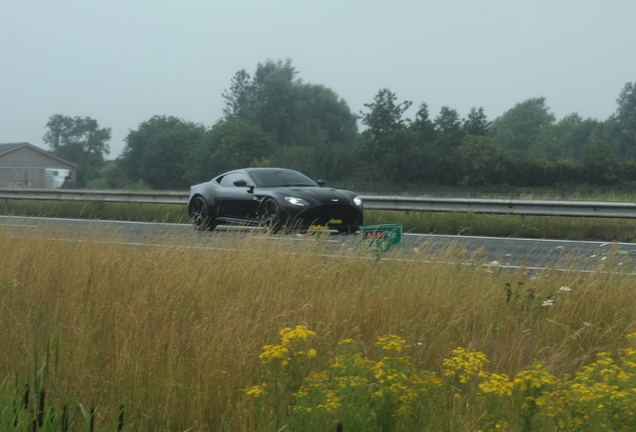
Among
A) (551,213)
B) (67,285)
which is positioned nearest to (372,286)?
(67,285)

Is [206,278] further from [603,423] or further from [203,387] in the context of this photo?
[603,423]

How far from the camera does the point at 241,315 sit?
5.14 m

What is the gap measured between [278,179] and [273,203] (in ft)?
3.79

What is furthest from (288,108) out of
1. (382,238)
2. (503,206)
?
(382,238)

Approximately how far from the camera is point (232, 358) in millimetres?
4199

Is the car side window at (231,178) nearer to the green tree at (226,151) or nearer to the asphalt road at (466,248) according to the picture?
the asphalt road at (466,248)

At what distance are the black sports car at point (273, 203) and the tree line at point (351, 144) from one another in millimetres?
23057

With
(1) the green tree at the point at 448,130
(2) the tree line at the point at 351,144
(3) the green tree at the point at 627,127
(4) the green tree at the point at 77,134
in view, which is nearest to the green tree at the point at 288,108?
(2) the tree line at the point at 351,144

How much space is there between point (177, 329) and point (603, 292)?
3.57m

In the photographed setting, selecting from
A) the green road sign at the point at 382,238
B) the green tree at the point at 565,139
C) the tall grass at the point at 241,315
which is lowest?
the tall grass at the point at 241,315

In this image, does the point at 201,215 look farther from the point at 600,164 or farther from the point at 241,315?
the point at 600,164

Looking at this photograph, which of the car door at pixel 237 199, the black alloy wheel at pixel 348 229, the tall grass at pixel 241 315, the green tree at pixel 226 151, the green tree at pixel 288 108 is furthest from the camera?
the green tree at pixel 288 108

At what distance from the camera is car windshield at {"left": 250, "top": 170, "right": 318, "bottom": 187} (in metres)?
13.2

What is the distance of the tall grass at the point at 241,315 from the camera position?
4016mm
